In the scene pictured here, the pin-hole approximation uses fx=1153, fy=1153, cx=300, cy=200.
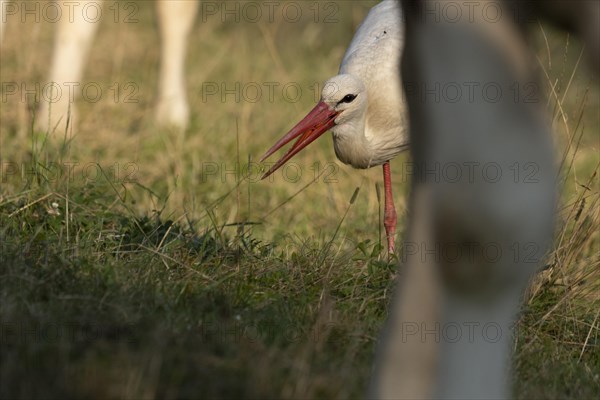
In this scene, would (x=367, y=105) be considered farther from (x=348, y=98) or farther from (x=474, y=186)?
(x=474, y=186)

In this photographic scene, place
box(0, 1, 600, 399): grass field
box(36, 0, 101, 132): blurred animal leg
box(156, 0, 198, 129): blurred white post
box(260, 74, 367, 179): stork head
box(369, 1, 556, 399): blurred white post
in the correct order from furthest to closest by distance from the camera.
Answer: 1. box(156, 0, 198, 129): blurred white post
2. box(36, 0, 101, 132): blurred animal leg
3. box(260, 74, 367, 179): stork head
4. box(0, 1, 600, 399): grass field
5. box(369, 1, 556, 399): blurred white post

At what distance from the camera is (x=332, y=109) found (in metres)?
4.82

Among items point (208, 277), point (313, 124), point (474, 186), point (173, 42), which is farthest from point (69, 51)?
point (474, 186)

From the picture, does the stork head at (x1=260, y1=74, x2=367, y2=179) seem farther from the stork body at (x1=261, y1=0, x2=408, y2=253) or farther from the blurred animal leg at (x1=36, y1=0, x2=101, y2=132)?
the blurred animal leg at (x1=36, y1=0, x2=101, y2=132)

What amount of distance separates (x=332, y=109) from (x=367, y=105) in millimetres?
203

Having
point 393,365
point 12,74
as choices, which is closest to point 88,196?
point 393,365

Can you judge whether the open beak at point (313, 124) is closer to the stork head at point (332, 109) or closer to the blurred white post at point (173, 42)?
the stork head at point (332, 109)

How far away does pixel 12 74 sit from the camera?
757cm

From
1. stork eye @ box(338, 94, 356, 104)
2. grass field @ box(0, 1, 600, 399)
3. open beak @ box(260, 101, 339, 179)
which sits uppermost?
stork eye @ box(338, 94, 356, 104)

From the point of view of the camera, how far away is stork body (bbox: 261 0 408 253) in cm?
479

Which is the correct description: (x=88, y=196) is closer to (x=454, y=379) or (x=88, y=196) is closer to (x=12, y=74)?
(x=454, y=379)

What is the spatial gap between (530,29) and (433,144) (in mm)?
238

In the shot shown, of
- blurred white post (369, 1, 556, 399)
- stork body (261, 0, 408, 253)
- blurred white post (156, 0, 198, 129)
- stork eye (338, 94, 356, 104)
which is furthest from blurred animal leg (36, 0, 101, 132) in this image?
blurred white post (369, 1, 556, 399)

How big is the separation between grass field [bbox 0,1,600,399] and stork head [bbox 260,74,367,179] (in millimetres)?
325
